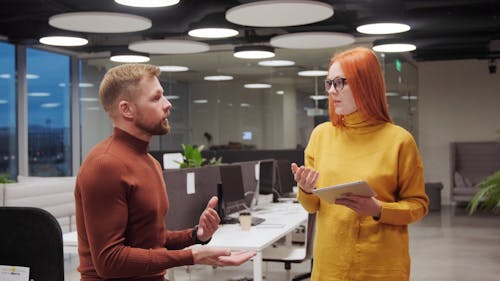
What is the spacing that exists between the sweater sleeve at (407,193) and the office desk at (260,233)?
5.43 feet

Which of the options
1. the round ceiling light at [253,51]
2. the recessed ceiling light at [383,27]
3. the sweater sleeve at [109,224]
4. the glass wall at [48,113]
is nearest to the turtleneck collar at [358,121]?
the sweater sleeve at [109,224]

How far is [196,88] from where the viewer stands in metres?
12.4

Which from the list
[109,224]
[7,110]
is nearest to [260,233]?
[109,224]

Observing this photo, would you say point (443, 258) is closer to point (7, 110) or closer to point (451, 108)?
point (451, 108)

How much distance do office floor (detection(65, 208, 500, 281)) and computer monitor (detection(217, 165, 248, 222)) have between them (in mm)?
896

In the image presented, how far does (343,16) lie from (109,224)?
732 cm

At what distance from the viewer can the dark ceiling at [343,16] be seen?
7.41 metres

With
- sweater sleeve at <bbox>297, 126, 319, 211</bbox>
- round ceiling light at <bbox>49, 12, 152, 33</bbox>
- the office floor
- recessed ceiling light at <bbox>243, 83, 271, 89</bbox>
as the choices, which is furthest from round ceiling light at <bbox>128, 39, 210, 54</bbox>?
sweater sleeve at <bbox>297, 126, 319, 211</bbox>

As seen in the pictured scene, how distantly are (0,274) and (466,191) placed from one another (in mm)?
11292

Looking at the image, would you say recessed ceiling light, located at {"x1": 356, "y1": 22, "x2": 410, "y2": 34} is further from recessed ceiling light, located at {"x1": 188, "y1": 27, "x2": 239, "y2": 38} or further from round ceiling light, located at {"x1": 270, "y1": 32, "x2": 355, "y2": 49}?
recessed ceiling light, located at {"x1": 188, "y1": 27, "x2": 239, "y2": 38}

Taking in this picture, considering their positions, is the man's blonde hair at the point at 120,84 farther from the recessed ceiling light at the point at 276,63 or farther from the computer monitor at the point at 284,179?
the recessed ceiling light at the point at 276,63

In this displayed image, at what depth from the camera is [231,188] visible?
17.1 ft

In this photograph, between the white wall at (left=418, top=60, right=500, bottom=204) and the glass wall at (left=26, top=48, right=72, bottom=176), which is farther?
the white wall at (left=418, top=60, right=500, bottom=204)

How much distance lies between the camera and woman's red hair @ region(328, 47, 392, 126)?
2.13 m
